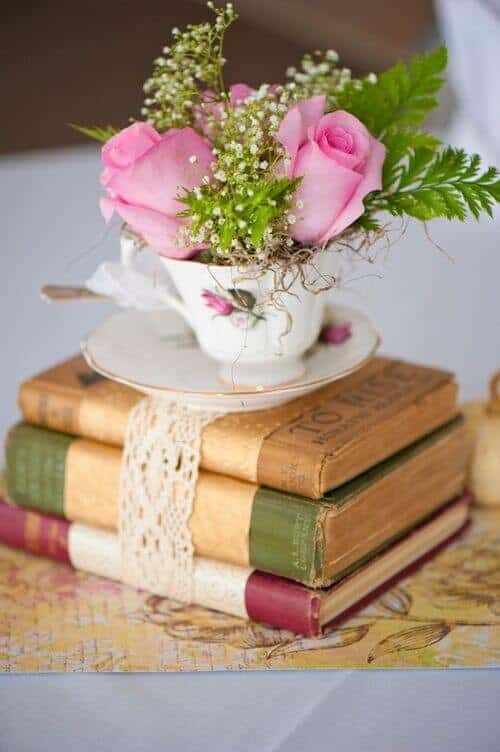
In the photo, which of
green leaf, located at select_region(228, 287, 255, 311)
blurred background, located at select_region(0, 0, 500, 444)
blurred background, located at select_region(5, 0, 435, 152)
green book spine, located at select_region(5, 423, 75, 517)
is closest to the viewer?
green leaf, located at select_region(228, 287, 255, 311)

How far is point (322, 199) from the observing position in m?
0.88

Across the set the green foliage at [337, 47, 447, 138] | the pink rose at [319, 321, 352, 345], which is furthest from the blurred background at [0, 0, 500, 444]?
the green foliage at [337, 47, 447, 138]

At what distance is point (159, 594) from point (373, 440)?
252mm

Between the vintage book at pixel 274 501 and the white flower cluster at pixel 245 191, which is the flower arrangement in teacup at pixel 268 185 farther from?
the vintage book at pixel 274 501

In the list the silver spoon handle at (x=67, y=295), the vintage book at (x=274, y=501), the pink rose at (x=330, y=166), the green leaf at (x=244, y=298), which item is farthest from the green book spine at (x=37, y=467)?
the pink rose at (x=330, y=166)

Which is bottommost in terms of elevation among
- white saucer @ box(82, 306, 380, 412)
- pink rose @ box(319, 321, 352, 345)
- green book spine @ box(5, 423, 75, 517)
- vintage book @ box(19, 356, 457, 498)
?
green book spine @ box(5, 423, 75, 517)

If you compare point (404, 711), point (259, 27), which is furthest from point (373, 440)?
point (259, 27)

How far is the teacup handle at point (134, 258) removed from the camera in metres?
1.02

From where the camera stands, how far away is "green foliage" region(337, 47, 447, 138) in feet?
3.26

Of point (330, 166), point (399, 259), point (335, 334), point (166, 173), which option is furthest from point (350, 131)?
point (399, 259)

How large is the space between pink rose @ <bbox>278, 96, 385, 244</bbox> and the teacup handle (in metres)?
0.18

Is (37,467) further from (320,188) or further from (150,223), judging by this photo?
(320,188)

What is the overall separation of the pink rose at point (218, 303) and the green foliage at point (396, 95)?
0.70ft

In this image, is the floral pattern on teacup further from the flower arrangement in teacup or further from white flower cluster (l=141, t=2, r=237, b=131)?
white flower cluster (l=141, t=2, r=237, b=131)
